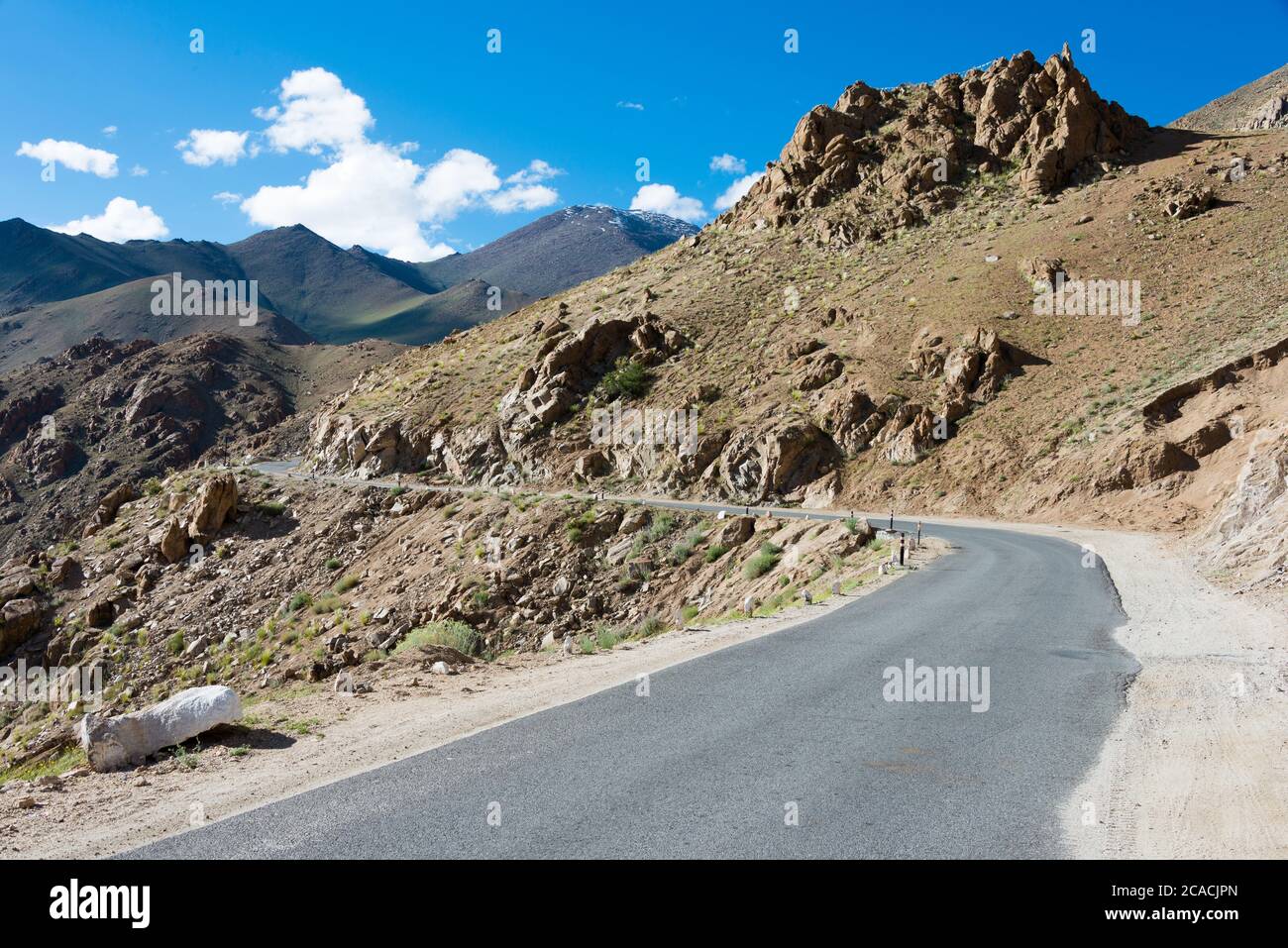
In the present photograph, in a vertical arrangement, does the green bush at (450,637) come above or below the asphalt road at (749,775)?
below

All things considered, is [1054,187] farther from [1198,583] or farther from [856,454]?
[1198,583]

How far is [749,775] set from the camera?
247 inches

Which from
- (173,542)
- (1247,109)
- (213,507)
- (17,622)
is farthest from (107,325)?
(1247,109)

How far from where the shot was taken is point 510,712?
27.7ft

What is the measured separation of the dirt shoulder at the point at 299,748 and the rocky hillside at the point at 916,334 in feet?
74.0

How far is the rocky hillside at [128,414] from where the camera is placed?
69000 mm

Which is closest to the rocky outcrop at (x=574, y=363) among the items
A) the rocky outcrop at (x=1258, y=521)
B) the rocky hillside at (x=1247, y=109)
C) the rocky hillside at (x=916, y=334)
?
the rocky hillside at (x=916, y=334)

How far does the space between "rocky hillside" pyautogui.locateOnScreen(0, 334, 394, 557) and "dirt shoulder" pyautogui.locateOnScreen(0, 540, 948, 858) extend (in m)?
63.0

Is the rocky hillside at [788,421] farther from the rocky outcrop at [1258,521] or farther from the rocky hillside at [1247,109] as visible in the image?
the rocky hillside at [1247,109]

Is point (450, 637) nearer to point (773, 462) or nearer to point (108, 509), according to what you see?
point (773, 462)

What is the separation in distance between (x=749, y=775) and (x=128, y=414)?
291 feet

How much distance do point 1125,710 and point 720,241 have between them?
54.7 metres

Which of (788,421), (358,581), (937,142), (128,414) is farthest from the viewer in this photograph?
(128,414)
